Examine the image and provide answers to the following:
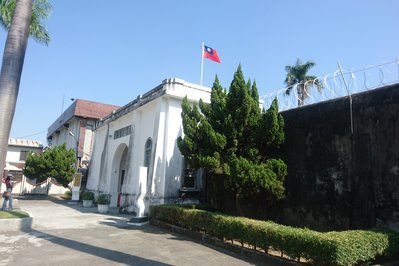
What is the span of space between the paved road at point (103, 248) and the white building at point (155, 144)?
3150mm

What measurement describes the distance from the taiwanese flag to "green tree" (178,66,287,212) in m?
6.14

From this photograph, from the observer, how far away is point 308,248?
7.21 metres

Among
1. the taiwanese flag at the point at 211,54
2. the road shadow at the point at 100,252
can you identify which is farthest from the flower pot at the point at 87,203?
the taiwanese flag at the point at 211,54

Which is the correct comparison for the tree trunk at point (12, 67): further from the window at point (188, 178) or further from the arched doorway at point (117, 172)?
the arched doorway at point (117, 172)

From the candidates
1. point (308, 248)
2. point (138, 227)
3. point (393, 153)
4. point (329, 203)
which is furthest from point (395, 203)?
point (138, 227)

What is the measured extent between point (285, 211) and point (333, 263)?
4.80 metres

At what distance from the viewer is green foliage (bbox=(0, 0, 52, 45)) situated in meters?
15.0

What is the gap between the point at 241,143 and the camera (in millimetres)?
11859

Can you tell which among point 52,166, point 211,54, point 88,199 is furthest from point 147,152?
point 52,166

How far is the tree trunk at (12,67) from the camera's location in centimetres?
976

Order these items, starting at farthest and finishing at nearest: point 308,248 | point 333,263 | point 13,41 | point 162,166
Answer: point 162,166, point 13,41, point 308,248, point 333,263

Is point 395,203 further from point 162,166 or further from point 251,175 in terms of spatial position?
point 162,166

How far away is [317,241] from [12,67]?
9.53 metres

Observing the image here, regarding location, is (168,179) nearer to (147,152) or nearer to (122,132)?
(147,152)
